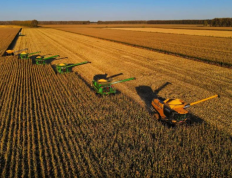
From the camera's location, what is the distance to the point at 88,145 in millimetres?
7781

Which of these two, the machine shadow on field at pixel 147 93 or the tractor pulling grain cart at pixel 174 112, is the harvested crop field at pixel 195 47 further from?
the tractor pulling grain cart at pixel 174 112

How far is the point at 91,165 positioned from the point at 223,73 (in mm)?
16441

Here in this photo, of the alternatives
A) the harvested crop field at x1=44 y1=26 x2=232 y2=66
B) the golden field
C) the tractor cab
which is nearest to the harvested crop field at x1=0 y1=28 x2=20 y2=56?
the tractor cab

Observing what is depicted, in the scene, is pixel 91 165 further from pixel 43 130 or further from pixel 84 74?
pixel 84 74

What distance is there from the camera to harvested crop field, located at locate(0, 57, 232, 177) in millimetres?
6480

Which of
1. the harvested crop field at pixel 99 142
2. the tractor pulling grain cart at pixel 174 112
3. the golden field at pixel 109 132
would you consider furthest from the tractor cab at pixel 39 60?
the tractor pulling grain cart at pixel 174 112

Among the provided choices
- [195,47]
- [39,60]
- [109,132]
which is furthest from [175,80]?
[195,47]

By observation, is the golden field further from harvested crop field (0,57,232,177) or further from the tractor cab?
the tractor cab

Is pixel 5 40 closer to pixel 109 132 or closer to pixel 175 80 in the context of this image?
pixel 175 80

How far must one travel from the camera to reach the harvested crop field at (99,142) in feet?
21.3

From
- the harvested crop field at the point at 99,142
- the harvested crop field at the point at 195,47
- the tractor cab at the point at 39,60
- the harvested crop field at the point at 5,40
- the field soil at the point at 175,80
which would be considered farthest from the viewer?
the harvested crop field at the point at 5,40

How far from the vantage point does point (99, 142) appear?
7.83 metres

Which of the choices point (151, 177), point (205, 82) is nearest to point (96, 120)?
point (151, 177)

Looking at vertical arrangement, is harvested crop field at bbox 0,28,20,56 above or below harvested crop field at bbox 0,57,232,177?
above
